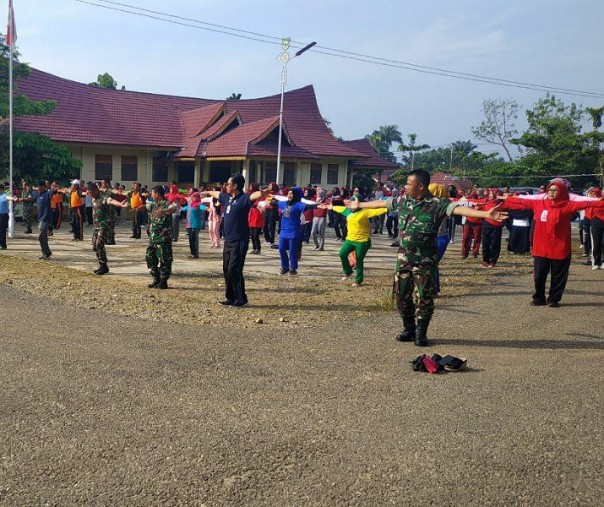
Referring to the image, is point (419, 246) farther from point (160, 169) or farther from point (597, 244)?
point (160, 169)

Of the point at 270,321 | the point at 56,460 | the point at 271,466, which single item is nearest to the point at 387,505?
the point at 271,466

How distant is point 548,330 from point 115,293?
6204mm

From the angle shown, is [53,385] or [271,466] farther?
[53,385]

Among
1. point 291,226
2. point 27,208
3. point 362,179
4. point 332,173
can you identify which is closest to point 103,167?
point 27,208

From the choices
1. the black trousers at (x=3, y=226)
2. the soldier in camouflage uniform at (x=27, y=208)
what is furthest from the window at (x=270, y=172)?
the black trousers at (x=3, y=226)

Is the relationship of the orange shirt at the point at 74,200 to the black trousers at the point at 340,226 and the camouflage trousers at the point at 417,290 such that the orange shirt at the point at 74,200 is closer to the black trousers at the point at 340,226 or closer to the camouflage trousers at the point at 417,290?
the black trousers at the point at 340,226

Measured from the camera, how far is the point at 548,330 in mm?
7719

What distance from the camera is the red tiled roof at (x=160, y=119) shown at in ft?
95.0

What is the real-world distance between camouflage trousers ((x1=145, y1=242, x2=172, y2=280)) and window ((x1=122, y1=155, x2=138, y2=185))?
21746 mm

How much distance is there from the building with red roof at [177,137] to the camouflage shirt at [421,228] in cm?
2195

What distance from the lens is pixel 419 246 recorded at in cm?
660

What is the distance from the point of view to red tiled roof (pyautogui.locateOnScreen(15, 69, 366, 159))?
95.0ft

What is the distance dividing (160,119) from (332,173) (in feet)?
31.9

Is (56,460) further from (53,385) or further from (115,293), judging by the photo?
(115,293)
